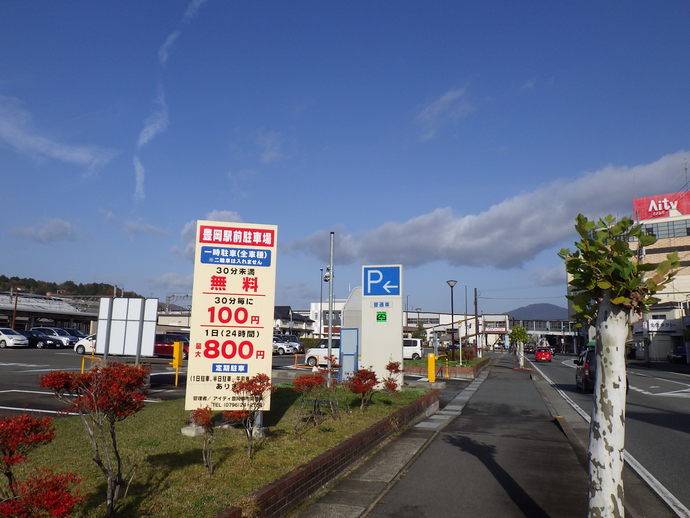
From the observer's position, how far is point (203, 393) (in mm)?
9234

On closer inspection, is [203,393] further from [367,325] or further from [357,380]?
[367,325]

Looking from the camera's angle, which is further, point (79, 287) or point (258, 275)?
point (79, 287)

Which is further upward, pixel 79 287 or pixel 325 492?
pixel 79 287

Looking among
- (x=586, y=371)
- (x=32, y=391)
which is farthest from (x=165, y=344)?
(x=586, y=371)

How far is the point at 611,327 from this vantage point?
4.80 meters

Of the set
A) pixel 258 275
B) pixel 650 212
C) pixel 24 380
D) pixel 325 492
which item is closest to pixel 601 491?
pixel 325 492

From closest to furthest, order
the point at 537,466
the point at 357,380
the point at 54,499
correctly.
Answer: the point at 54,499 → the point at 537,466 → the point at 357,380

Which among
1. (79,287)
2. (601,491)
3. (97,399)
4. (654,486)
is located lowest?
(654,486)

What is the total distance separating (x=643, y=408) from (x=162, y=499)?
16099 mm

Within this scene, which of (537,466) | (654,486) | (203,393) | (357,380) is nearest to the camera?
(654,486)

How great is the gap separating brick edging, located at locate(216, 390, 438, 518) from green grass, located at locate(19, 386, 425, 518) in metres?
0.27

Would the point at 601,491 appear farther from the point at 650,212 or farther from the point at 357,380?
the point at 650,212

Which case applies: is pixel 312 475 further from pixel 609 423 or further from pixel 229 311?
pixel 229 311

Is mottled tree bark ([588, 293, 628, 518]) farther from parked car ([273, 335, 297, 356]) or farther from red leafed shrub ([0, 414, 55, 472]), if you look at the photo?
parked car ([273, 335, 297, 356])
